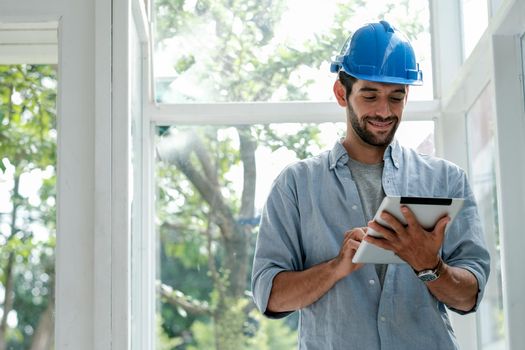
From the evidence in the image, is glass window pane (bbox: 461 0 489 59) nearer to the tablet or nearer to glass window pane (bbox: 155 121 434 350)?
glass window pane (bbox: 155 121 434 350)

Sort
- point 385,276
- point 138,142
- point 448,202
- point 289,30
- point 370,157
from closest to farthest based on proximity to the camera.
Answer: point 448,202 → point 385,276 → point 370,157 → point 138,142 → point 289,30

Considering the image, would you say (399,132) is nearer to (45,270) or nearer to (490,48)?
(490,48)

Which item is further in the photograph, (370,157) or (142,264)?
(142,264)

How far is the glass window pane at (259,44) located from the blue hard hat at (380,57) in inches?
38.8

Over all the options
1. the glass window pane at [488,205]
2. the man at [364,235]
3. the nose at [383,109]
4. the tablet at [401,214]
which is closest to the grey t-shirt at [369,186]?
the man at [364,235]

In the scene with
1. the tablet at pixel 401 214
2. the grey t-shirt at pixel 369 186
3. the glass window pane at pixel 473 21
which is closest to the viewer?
the tablet at pixel 401 214

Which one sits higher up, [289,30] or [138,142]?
[289,30]

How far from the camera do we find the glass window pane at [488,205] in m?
3.18

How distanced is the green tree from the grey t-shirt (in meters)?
0.91

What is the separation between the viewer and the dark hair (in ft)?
9.39

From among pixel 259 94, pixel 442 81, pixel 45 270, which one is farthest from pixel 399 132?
pixel 45 270

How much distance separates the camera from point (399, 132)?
12.6 feet

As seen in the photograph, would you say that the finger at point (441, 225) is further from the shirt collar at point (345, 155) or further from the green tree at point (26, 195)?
the green tree at point (26, 195)

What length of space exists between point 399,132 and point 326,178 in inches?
43.5
